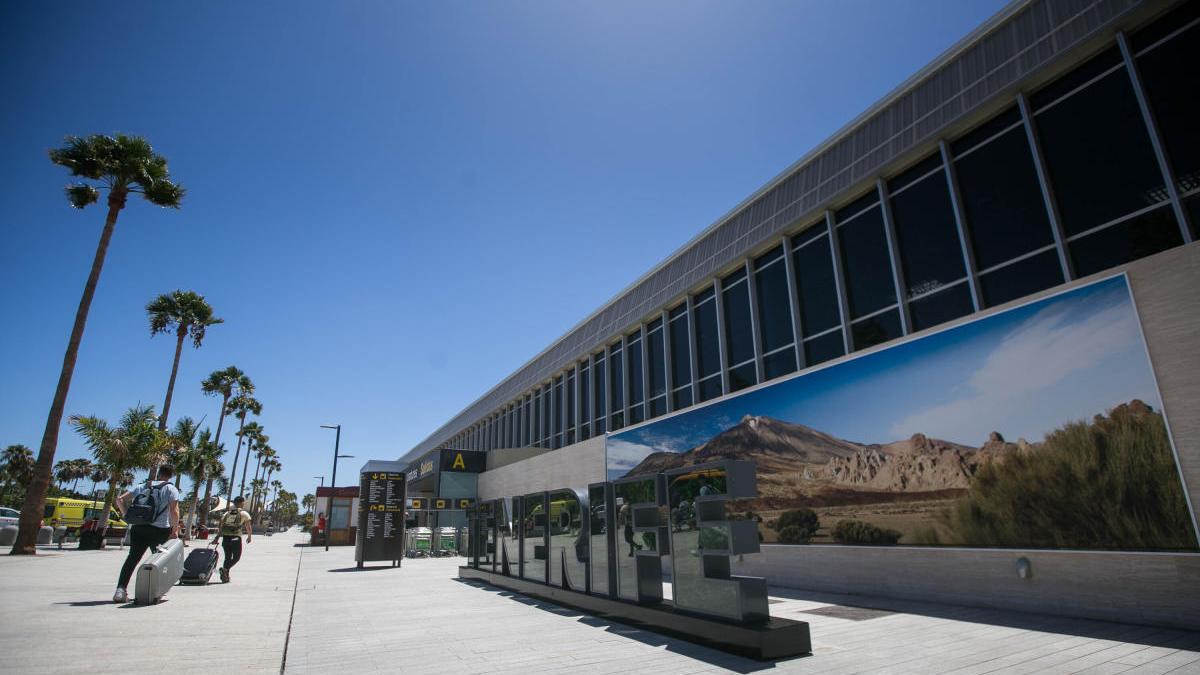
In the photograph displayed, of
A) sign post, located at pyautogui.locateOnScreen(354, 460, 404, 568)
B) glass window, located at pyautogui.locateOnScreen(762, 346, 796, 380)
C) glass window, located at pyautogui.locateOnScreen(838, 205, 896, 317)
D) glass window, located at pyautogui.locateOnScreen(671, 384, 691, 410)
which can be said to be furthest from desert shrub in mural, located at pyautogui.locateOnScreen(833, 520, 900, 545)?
sign post, located at pyautogui.locateOnScreen(354, 460, 404, 568)

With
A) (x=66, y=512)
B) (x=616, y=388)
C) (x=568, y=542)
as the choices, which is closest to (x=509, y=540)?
(x=568, y=542)

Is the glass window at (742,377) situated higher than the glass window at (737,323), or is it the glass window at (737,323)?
the glass window at (737,323)

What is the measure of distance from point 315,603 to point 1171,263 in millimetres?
14576

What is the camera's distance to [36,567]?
14.6 meters

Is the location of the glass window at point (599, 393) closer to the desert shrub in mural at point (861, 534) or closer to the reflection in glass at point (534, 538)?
the reflection in glass at point (534, 538)

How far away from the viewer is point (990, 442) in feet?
29.2

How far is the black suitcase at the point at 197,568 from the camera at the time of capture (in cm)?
1211

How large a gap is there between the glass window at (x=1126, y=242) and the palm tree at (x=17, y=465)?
101701 mm

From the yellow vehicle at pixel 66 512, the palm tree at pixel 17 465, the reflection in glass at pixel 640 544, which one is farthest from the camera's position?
the palm tree at pixel 17 465

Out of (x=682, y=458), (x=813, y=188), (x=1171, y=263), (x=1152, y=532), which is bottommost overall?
(x=1152, y=532)

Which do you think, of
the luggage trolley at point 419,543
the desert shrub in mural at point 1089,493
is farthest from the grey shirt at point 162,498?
the luggage trolley at point 419,543

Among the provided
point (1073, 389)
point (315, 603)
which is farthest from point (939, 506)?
point (315, 603)

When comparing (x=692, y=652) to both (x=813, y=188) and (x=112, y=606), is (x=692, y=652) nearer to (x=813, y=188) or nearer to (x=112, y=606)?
(x=112, y=606)

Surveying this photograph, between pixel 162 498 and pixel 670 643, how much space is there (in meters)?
8.36
